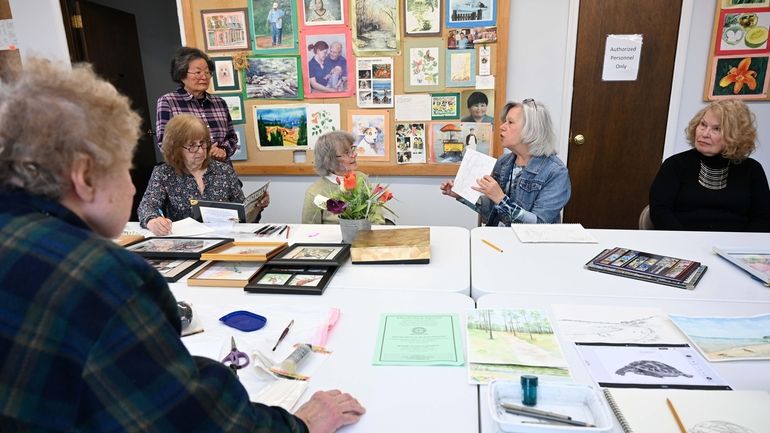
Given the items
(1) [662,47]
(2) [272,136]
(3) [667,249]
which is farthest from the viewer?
(2) [272,136]

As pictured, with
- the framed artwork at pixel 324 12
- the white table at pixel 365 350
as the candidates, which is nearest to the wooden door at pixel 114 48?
the framed artwork at pixel 324 12

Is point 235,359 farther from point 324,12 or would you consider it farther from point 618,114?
point 618,114

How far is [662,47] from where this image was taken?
293 cm

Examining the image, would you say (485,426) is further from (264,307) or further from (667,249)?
(667,249)

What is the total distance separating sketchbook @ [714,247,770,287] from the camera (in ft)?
4.71

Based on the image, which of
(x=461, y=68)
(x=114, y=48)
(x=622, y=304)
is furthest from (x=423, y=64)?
(x=114, y=48)

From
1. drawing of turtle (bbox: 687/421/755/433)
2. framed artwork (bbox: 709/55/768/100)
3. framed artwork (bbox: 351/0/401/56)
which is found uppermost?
framed artwork (bbox: 351/0/401/56)

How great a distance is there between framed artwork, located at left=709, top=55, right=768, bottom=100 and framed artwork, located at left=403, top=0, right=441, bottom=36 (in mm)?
1764

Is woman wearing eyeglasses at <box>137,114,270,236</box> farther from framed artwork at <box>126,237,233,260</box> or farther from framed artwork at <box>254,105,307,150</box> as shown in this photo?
framed artwork at <box>254,105,307,150</box>

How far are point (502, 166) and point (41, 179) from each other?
2146 millimetres

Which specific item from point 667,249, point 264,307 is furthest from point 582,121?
point 264,307

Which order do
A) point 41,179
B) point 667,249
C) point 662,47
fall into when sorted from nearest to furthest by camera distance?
point 41,179 → point 667,249 → point 662,47

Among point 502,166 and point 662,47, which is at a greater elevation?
point 662,47

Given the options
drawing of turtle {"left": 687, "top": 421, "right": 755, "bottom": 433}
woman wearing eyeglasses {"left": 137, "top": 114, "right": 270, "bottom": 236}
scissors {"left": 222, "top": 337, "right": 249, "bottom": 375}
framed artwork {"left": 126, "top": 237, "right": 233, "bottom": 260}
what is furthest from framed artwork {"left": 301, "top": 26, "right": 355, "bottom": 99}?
drawing of turtle {"left": 687, "top": 421, "right": 755, "bottom": 433}
